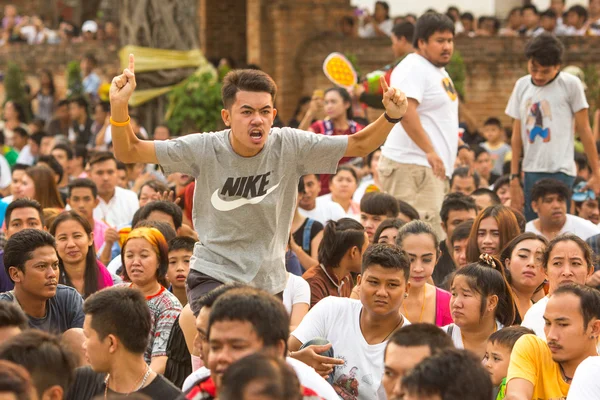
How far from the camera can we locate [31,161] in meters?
16.5

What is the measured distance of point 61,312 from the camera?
22.9 feet

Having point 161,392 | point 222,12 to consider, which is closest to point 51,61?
point 222,12

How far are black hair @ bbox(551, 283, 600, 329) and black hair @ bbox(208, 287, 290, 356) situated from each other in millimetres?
1824

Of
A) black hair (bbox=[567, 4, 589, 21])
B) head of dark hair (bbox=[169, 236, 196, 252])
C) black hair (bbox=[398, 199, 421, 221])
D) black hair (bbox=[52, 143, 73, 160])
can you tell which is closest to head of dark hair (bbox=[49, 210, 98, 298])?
head of dark hair (bbox=[169, 236, 196, 252])

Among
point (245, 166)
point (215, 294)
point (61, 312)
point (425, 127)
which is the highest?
point (245, 166)

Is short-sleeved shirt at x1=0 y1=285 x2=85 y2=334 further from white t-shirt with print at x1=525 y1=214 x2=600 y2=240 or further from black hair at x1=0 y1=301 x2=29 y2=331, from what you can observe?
white t-shirt with print at x1=525 y1=214 x2=600 y2=240

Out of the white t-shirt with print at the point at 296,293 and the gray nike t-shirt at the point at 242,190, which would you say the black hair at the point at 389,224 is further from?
the gray nike t-shirt at the point at 242,190

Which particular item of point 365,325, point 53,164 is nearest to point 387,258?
point 365,325

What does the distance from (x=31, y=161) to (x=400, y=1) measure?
34.8 feet

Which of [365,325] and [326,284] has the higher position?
[365,325]

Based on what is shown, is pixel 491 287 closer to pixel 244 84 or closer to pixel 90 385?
pixel 244 84

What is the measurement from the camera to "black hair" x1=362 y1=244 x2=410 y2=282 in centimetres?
649

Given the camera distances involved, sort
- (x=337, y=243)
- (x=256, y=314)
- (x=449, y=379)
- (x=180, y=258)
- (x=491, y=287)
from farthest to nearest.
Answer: (x=337, y=243)
(x=180, y=258)
(x=491, y=287)
(x=256, y=314)
(x=449, y=379)

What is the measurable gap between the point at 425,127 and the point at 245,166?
11.7 feet
